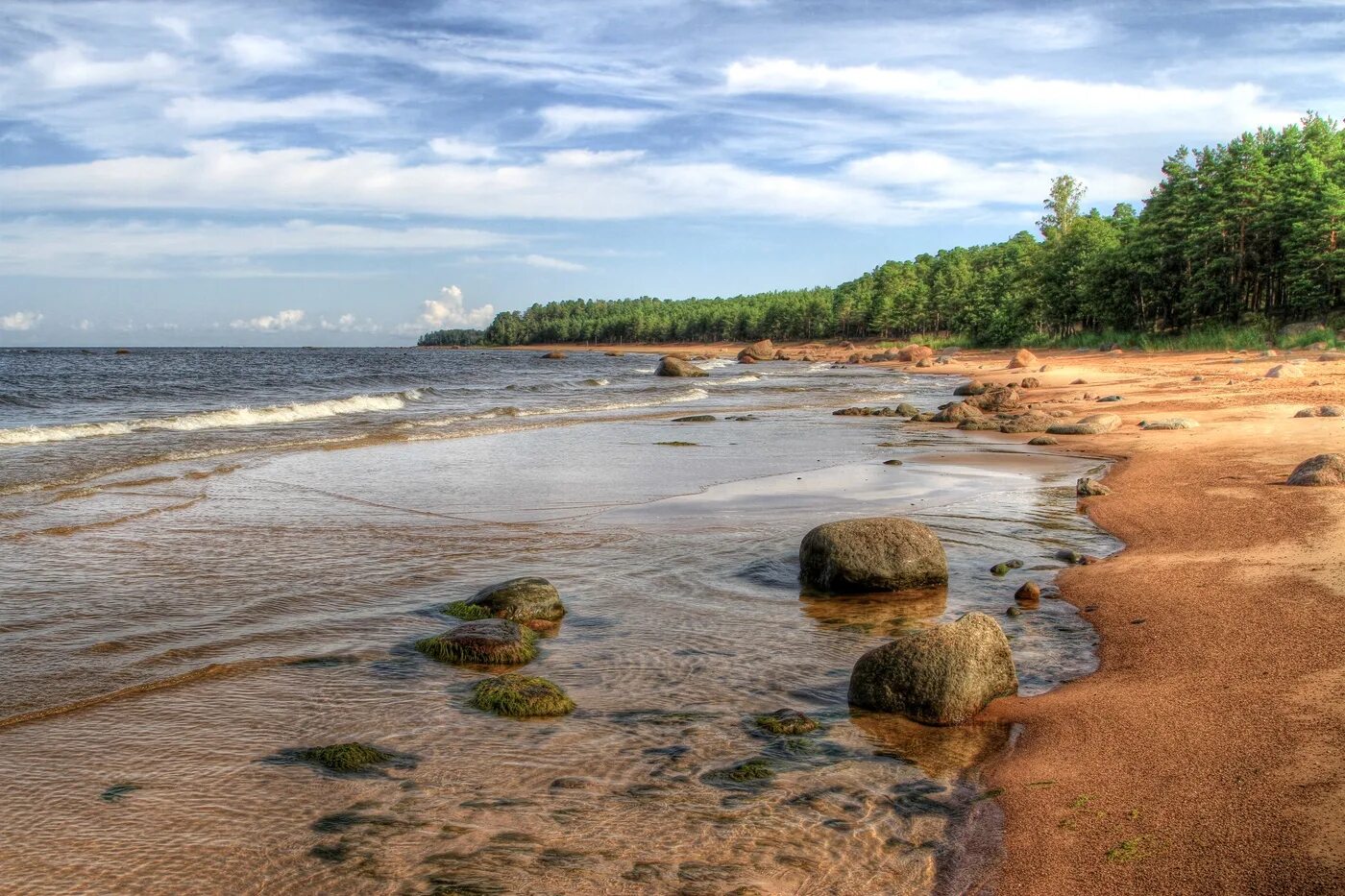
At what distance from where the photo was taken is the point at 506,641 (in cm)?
757

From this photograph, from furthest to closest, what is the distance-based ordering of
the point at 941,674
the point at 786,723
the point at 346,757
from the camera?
the point at 941,674 → the point at 786,723 → the point at 346,757

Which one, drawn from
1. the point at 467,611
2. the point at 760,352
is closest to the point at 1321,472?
the point at 467,611

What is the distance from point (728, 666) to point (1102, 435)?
16.5 metres

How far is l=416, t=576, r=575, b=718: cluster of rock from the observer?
6529mm

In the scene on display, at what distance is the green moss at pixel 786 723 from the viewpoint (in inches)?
243

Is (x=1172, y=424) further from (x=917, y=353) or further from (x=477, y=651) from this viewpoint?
(x=917, y=353)

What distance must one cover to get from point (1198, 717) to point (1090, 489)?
8583 millimetres

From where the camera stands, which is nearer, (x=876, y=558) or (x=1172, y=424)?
(x=876, y=558)

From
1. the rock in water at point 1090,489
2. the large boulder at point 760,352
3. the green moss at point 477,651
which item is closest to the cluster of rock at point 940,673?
the green moss at point 477,651

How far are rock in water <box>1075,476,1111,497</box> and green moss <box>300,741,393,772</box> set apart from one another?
11.4m

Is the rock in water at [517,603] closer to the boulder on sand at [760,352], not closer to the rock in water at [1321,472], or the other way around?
the rock in water at [1321,472]

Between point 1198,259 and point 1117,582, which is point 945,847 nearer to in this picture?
point 1117,582

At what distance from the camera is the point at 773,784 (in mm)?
5453

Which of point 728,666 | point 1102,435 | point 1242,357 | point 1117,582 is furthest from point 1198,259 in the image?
point 728,666
